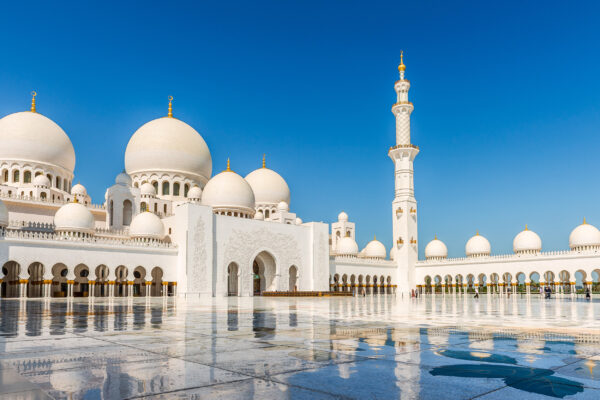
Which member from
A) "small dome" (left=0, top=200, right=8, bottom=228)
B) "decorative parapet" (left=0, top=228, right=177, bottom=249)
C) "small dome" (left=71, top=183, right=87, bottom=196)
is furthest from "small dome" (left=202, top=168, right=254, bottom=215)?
"small dome" (left=0, top=200, right=8, bottom=228)

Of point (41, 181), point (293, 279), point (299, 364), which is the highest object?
point (41, 181)

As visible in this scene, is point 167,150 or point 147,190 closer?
point 147,190

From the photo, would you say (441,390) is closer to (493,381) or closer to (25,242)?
(493,381)

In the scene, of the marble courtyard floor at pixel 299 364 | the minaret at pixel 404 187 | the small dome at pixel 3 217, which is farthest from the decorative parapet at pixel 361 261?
the marble courtyard floor at pixel 299 364

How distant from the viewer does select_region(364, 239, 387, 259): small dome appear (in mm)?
41875

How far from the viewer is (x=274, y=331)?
5738 millimetres

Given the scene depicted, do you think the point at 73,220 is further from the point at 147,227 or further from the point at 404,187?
the point at 404,187

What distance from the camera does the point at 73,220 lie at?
2534cm

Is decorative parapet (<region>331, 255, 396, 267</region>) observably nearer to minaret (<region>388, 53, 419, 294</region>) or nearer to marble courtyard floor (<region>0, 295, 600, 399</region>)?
minaret (<region>388, 53, 419, 294</region>)

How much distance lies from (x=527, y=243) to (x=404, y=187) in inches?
364

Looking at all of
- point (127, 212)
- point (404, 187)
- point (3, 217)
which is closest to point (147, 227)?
point (127, 212)

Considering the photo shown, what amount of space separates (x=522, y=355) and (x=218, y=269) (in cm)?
2589

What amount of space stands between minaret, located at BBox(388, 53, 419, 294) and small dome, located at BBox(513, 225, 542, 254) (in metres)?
7.10

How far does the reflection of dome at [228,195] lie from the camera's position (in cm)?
3211
